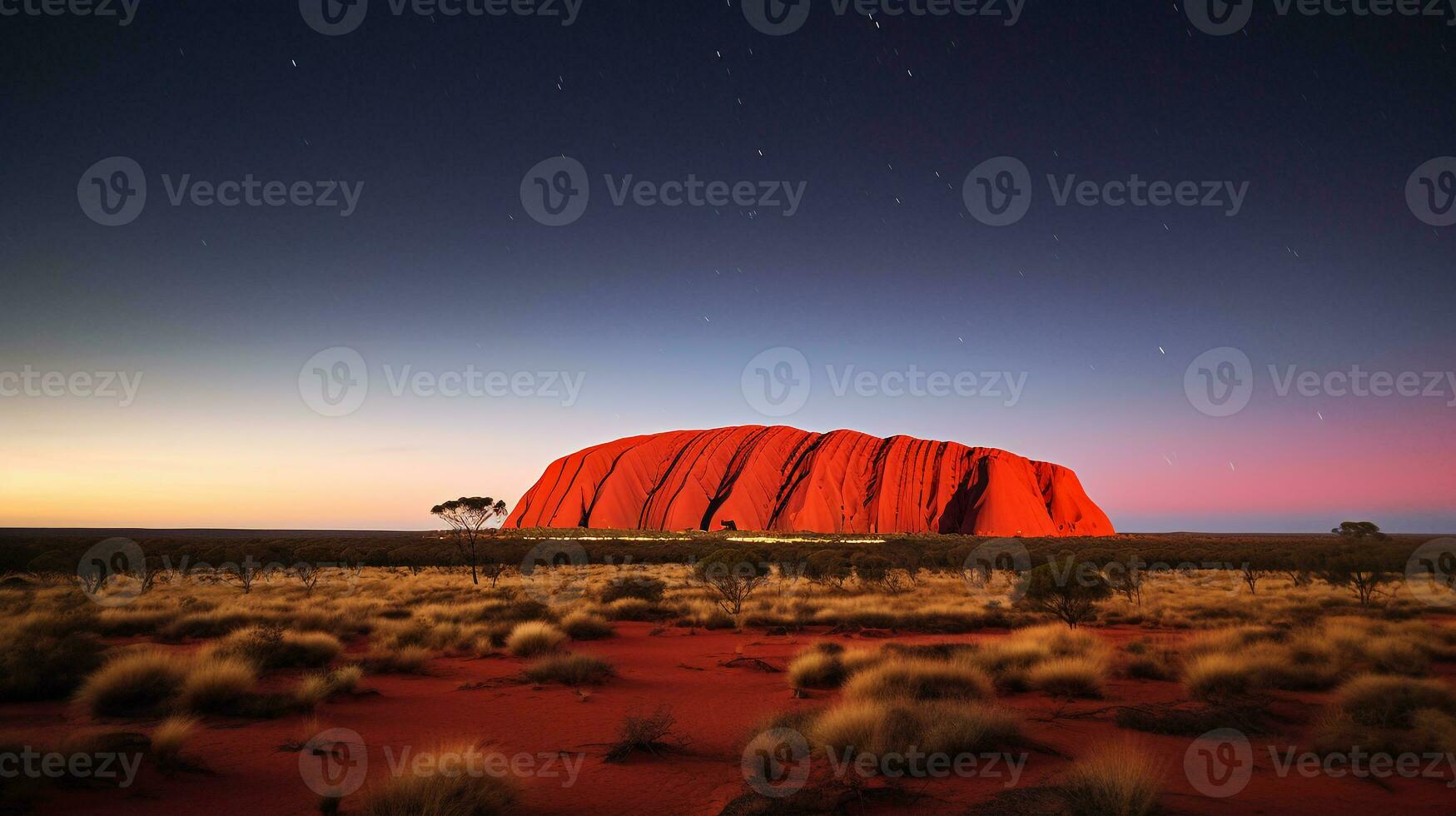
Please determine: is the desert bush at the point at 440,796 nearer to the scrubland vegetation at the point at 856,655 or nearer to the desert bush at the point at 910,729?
the scrubland vegetation at the point at 856,655

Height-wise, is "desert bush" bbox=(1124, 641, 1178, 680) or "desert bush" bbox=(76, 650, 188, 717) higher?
"desert bush" bbox=(76, 650, 188, 717)

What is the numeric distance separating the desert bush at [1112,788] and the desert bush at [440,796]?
Result: 4.35m

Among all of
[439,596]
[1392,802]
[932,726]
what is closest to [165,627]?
[439,596]

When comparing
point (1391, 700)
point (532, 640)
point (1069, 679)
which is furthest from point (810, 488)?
point (1391, 700)

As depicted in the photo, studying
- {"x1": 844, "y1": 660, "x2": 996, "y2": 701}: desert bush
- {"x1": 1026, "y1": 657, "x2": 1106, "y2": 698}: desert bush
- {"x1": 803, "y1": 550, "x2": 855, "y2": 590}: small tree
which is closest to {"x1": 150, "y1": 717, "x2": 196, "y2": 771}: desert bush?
{"x1": 844, "y1": 660, "x2": 996, "y2": 701}: desert bush

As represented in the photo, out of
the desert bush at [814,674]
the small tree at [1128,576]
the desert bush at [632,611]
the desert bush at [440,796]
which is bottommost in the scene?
the desert bush at [632,611]

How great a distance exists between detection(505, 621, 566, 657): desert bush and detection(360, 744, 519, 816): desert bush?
798cm

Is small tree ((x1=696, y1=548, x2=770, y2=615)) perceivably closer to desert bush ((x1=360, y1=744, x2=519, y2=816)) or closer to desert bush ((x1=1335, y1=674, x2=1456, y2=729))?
desert bush ((x1=1335, y1=674, x2=1456, y2=729))

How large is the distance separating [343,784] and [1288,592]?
28217 millimetres

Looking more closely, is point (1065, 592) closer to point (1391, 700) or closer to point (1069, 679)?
point (1069, 679)

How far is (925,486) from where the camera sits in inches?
2958

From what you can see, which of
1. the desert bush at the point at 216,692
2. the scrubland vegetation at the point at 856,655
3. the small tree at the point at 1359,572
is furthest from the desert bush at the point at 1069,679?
the small tree at the point at 1359,572

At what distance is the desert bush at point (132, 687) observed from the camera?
8062 millimetres

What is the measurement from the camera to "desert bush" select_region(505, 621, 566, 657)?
13211 millimetres
